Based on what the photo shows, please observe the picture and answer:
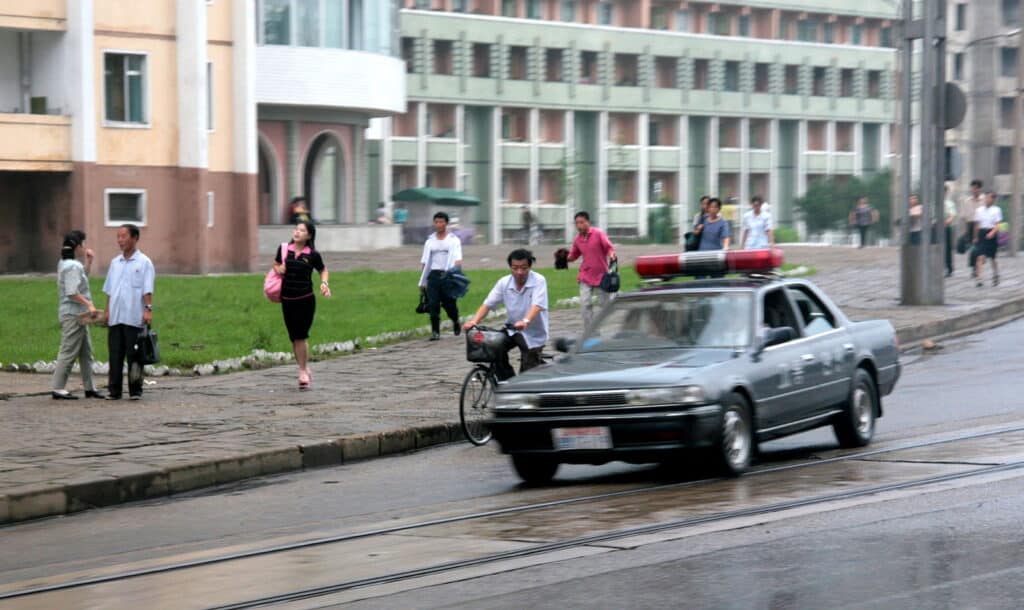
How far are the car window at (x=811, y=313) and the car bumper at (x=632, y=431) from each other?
207 centimetres

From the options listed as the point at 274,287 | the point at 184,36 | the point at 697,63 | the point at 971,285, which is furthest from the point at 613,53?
the point at 274,287

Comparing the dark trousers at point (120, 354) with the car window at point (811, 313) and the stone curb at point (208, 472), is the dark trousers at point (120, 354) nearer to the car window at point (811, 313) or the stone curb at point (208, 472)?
the stone curb at point (208, 472)

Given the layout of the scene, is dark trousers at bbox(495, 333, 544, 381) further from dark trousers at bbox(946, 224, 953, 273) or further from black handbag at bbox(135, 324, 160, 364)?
dark trousers at bbox(946, 224, 953, 273)

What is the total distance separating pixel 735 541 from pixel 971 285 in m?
24.1

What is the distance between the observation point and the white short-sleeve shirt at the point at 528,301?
48.8 feet

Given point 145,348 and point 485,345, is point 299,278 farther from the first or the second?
point 485,345

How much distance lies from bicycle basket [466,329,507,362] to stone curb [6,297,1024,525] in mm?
822

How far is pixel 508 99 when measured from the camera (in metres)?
83.6

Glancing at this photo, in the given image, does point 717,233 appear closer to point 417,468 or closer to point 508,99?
point 417,468

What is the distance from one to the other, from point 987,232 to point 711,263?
19.0 meters

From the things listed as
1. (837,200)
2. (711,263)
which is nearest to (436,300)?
(711,263)

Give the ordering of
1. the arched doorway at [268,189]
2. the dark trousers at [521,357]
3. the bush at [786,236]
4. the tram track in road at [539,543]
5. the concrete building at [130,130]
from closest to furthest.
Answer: the tram track in road at [539,543] < the dark trousers at [521,357] < the concrete building at [130,130] < the arched doorway at [268,189] < the bush at [786,236]

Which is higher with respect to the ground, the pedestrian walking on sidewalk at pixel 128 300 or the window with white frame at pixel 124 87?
the window with white frame at pixel 124 87

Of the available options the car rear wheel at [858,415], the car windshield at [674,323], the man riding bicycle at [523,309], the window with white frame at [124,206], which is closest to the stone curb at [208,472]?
the man riding bicycle at [523,309]
